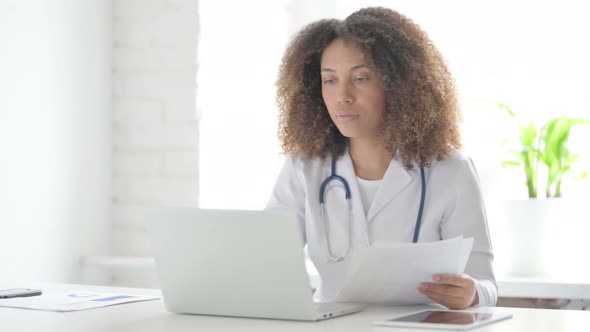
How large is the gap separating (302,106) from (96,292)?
785mm

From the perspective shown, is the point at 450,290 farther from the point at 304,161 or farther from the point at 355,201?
the point at 304,161

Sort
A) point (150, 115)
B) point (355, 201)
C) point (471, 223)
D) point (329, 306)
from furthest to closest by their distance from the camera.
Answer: point (150, 115) < point (355, 201) < point (471, 223) < point (329, 306)

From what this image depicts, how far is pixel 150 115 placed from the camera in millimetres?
2924

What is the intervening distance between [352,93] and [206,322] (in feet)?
2.80

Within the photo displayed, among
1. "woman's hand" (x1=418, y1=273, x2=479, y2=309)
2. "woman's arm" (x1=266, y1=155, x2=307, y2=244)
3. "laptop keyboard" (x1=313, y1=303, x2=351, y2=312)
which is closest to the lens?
"laptop keyboard" (x1=313, y1=303, x2=351, y2=312)

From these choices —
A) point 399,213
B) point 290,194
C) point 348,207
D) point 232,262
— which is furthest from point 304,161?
point 232,262

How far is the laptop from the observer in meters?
1.42

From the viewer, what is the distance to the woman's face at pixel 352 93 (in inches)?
85.2

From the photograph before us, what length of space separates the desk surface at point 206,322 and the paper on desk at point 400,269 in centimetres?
3

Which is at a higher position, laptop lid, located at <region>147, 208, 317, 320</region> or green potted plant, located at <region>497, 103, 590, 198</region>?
green potted plant, located at <region>497, 103, 590, 198</region>

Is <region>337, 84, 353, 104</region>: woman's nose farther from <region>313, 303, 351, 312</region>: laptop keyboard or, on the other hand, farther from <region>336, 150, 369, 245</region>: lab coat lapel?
<region>313, 303, 351, 312</region>: laptop keyboard

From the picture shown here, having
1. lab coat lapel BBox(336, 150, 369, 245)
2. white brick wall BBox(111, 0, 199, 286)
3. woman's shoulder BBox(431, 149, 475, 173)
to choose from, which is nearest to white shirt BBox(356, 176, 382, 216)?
lab coat lapel BBox(336, 150, 369, 245)

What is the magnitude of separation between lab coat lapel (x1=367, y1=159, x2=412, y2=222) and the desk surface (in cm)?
48

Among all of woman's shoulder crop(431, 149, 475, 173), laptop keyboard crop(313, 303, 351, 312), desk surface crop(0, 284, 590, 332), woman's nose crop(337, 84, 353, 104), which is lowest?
desk surface crop(0, 284, 590, 332)
